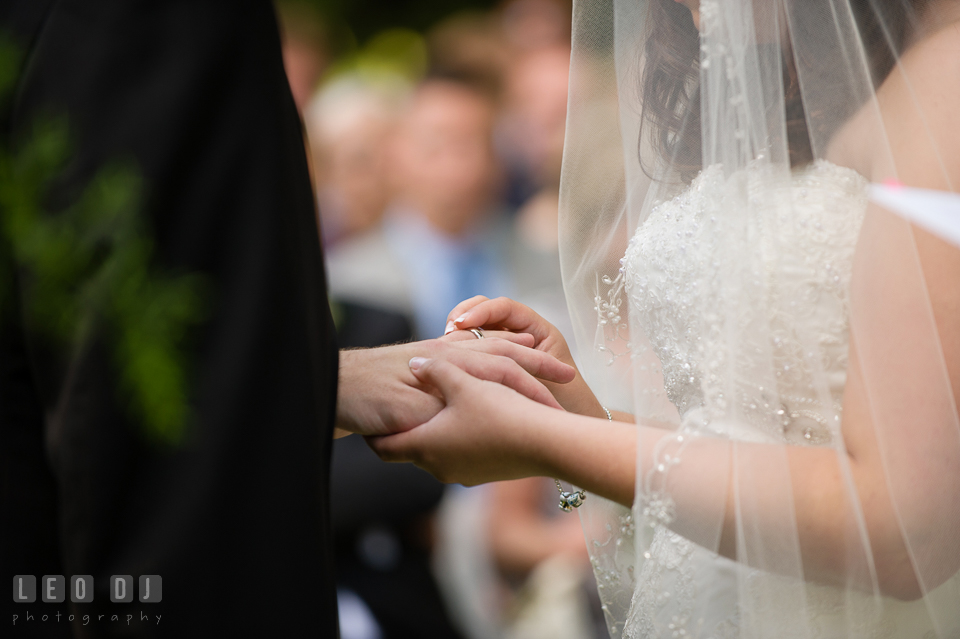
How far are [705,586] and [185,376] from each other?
682mm

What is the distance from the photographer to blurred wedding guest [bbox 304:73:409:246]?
253 centimetres

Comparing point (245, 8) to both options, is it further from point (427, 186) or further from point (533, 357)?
point (427, 186)

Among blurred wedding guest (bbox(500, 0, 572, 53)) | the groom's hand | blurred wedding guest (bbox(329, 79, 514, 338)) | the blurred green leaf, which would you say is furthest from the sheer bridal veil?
blurred wedding guest (bbox(500, 0, 572, 53))

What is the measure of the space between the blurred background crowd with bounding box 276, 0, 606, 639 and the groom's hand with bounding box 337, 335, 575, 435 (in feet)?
3.20

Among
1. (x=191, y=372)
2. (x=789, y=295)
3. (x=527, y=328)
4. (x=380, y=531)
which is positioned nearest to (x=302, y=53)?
(x=380, y=531)

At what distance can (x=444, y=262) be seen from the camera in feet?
8.09

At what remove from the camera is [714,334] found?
877 millimetres

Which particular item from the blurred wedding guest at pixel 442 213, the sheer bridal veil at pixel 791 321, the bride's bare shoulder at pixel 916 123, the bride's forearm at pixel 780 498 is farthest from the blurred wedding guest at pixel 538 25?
the bride's forearm at pixel 780 498

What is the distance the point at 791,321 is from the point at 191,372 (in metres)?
0.65

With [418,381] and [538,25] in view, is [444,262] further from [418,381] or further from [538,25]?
[418,381]

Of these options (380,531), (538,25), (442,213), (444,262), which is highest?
(538,25)

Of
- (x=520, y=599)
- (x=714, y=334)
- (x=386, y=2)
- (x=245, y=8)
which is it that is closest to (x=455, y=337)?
(x=714, y=334)

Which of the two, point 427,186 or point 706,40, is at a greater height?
point 706,40

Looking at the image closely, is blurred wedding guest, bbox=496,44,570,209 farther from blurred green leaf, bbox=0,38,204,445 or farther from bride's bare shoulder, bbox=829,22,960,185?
blurred green leaf, bbox=0,38,204,445
